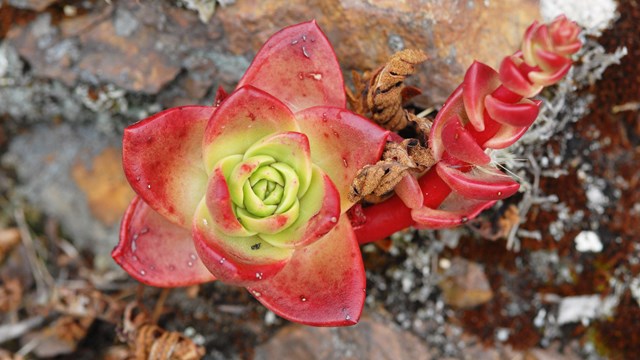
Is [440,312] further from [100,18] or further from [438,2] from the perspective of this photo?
[100,18]

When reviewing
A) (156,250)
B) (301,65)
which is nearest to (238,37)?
(301,65)

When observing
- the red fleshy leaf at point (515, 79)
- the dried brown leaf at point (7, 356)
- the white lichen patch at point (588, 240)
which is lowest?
the dried brown leaf at point (7, 356)

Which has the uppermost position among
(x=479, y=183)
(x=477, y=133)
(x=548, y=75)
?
(x=548, y=75)

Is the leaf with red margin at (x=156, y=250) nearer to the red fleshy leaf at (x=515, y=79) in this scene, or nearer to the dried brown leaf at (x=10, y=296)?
the red fleshy leaf at (x=515, y=79)

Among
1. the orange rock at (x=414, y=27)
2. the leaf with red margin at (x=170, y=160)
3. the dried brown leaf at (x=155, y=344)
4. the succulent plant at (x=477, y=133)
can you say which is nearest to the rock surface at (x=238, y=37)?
the orange rock at (x=414, y=27)

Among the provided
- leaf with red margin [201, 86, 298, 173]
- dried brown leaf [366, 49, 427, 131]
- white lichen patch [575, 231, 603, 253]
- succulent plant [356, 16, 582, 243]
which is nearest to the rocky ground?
white lichen patch [575, 231, 603, 253]

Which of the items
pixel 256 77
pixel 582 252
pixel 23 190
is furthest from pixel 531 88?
pixel 23 190

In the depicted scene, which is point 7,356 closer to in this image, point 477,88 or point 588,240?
point 477,88
